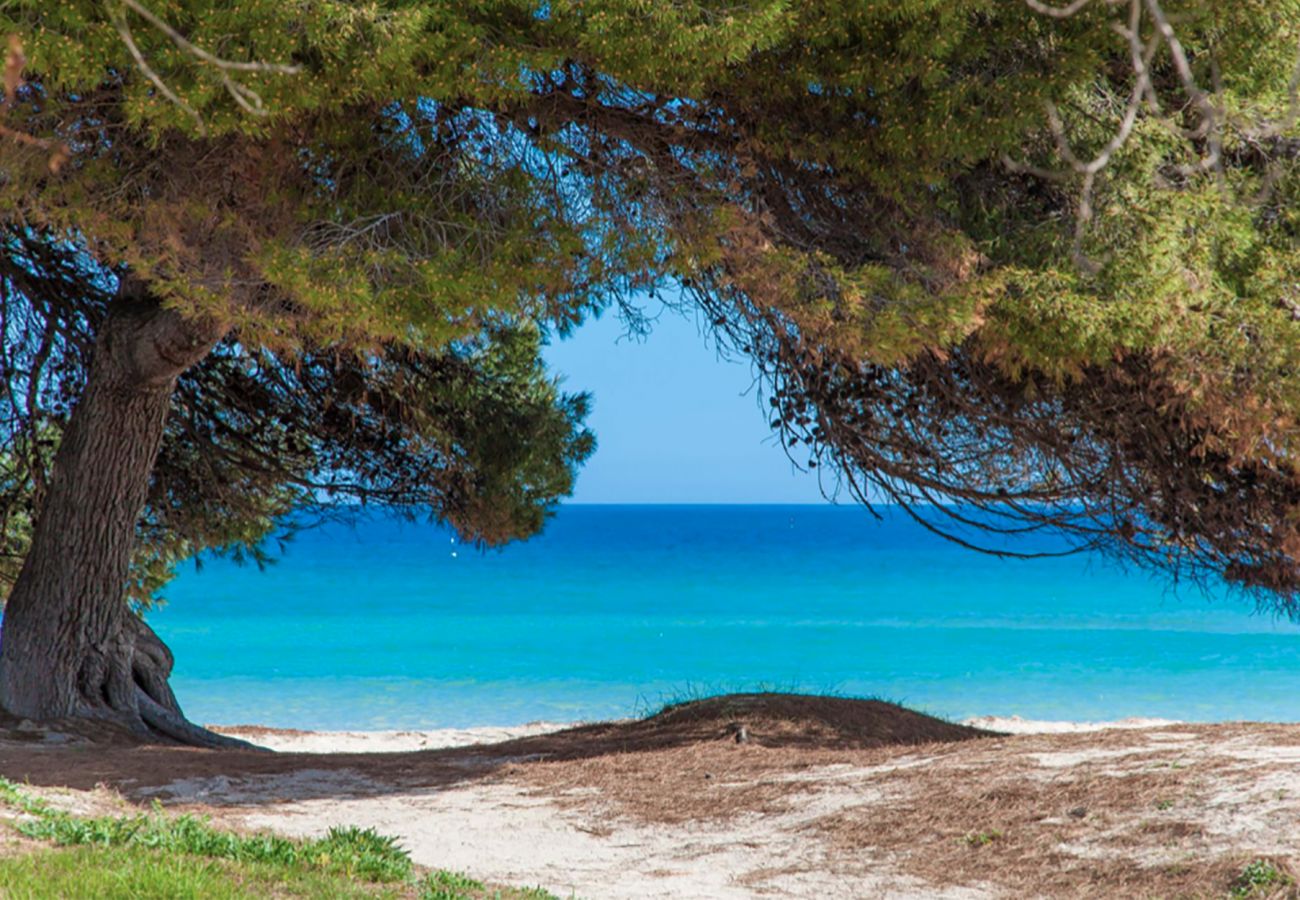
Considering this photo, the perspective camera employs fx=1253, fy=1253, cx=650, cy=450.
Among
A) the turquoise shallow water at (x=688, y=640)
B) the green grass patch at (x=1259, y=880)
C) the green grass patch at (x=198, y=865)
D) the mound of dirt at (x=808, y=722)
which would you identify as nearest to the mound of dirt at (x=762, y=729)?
the mound of dirt at (x=808, y=722)

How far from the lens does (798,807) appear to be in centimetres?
642

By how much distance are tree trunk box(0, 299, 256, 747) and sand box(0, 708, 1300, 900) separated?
0.63m

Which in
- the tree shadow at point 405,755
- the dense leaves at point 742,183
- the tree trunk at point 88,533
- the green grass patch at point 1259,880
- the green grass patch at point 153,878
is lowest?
the green grass patch at point 153,878

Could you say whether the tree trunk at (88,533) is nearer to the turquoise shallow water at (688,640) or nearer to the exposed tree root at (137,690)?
the exposed tree root at (137,690)

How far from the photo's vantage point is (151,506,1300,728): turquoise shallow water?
21250mm

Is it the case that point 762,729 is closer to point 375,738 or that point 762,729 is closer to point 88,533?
point 88,533

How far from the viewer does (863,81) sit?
6.24 m

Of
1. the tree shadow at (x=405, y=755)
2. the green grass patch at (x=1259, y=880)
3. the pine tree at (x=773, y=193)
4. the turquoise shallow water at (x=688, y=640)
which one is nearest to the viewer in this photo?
the green grass patch at (x=1259, y=880)

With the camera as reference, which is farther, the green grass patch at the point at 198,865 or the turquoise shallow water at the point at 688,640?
the turquoise shallow water at the point at 688,640

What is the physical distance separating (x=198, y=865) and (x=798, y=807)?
3151 millimetres

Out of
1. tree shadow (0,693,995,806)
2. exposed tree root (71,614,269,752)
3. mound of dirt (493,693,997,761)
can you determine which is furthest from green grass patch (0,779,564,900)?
exposed tree root (71,614,269,752)

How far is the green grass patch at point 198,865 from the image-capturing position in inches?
156

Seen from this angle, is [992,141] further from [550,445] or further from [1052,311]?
[550,445]

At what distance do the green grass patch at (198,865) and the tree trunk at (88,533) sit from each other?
12.4 feet
